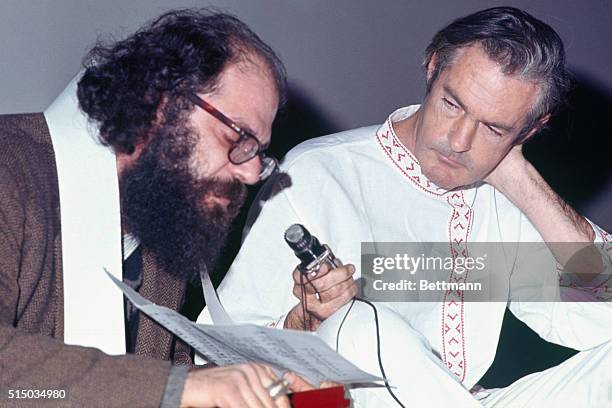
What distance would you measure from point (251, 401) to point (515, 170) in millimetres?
1166

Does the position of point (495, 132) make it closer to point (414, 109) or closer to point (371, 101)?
point (414, 109)

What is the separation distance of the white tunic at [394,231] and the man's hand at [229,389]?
2.25 ft

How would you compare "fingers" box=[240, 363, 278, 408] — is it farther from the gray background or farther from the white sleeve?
the gray background

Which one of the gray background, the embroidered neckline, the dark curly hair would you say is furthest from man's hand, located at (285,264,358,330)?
the gray background

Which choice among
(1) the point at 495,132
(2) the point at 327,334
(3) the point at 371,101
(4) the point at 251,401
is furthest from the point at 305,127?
(4) the point at 251,401

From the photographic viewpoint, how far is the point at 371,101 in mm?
3471

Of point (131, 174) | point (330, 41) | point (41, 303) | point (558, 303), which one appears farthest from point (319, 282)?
point (330, 41)

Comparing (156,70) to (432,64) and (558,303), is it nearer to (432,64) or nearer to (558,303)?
(432,64)

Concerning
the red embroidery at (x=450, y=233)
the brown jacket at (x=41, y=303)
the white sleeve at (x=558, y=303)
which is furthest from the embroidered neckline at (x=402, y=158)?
the brown jacket at (x=41, y=303)

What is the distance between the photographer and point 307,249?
1.81 m

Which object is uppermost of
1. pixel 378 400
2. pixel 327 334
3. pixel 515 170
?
pixel 515 170

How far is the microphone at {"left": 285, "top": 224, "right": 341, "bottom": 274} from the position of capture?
1.76 meters

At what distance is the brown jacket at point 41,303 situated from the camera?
1423mm

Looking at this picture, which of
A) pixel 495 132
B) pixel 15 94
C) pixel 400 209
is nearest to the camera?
pixel 495 132
